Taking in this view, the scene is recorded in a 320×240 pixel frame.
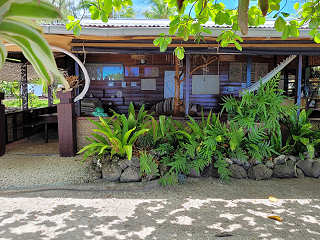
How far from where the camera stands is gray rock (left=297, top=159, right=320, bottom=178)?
5.62 m

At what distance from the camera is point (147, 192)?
482 centimetres

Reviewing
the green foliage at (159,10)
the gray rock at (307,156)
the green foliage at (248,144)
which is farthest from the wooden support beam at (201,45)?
the green foliage at (159,10)

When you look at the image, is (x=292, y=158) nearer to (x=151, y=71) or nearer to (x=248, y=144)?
(x=248, y=144)

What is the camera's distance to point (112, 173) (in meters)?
5.27

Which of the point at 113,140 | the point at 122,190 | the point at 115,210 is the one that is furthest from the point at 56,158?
the point at 115,210

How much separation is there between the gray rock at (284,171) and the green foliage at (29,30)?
5.77 metres

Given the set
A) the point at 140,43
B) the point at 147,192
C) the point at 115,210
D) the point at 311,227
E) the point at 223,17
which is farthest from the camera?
the point at 140,43

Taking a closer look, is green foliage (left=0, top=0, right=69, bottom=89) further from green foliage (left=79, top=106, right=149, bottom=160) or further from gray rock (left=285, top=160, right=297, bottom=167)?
gray rock (left=285, top=160, right=297, bottom=167)

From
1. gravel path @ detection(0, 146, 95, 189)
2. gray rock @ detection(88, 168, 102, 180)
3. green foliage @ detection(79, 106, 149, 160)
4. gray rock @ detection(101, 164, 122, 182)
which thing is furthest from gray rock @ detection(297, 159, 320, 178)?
gravel path @ detection(0, 146, 95, 189)

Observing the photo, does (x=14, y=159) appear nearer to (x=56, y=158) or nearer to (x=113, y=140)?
(x=56, y=158)

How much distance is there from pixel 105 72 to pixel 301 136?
7196 millimetres

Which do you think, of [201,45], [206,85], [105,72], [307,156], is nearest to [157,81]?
[206,85]

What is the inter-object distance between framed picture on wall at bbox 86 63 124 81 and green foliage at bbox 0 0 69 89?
10109mm

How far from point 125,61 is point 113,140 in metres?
5.70
